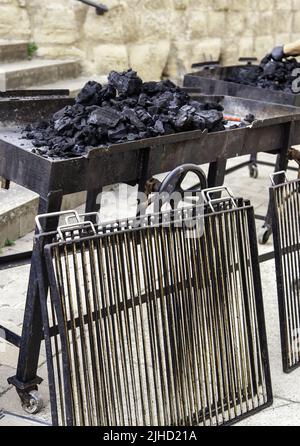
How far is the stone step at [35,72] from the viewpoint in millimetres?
6047

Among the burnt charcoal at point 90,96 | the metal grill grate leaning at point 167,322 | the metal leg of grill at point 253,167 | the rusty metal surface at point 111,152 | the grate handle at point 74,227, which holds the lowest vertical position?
the metal leg of grill at point 253,167

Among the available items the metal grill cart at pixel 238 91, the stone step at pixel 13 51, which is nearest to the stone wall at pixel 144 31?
the stone step at pixel 13 51

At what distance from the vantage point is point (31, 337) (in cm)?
313

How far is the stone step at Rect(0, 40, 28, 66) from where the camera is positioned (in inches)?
254

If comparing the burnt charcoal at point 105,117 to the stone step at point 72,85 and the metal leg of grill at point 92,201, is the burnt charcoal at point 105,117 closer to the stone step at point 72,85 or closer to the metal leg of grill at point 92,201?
the metal leg of grill at point 92,201

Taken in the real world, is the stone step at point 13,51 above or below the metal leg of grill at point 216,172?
above

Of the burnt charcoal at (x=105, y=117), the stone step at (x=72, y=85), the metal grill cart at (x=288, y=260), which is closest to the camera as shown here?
the burnt charcoal at (x=105, y=117)

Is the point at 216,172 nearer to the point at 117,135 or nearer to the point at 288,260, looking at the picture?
the point at 288,260

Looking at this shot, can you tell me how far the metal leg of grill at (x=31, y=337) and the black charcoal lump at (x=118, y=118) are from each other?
0.92 feet

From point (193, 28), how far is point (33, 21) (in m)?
1.99

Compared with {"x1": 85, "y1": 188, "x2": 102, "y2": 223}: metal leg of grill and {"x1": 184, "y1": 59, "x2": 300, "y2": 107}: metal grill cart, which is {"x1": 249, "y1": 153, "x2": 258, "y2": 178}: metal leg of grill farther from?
{"x1": 85, "y1": 188, "x2": 102, "y2": 223}: metal leg of grill

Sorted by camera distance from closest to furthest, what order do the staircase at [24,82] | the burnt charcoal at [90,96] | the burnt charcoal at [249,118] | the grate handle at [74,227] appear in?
the grate handle at [74,227]
the burnt charcoal at [90,96]
the burnt charcoal at [249,118]
the staircase at [24,82]

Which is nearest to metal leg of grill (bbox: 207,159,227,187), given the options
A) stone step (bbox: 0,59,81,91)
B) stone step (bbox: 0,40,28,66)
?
stone step (bbox: 0,59,81,91)

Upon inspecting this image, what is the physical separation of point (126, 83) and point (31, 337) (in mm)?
1464
